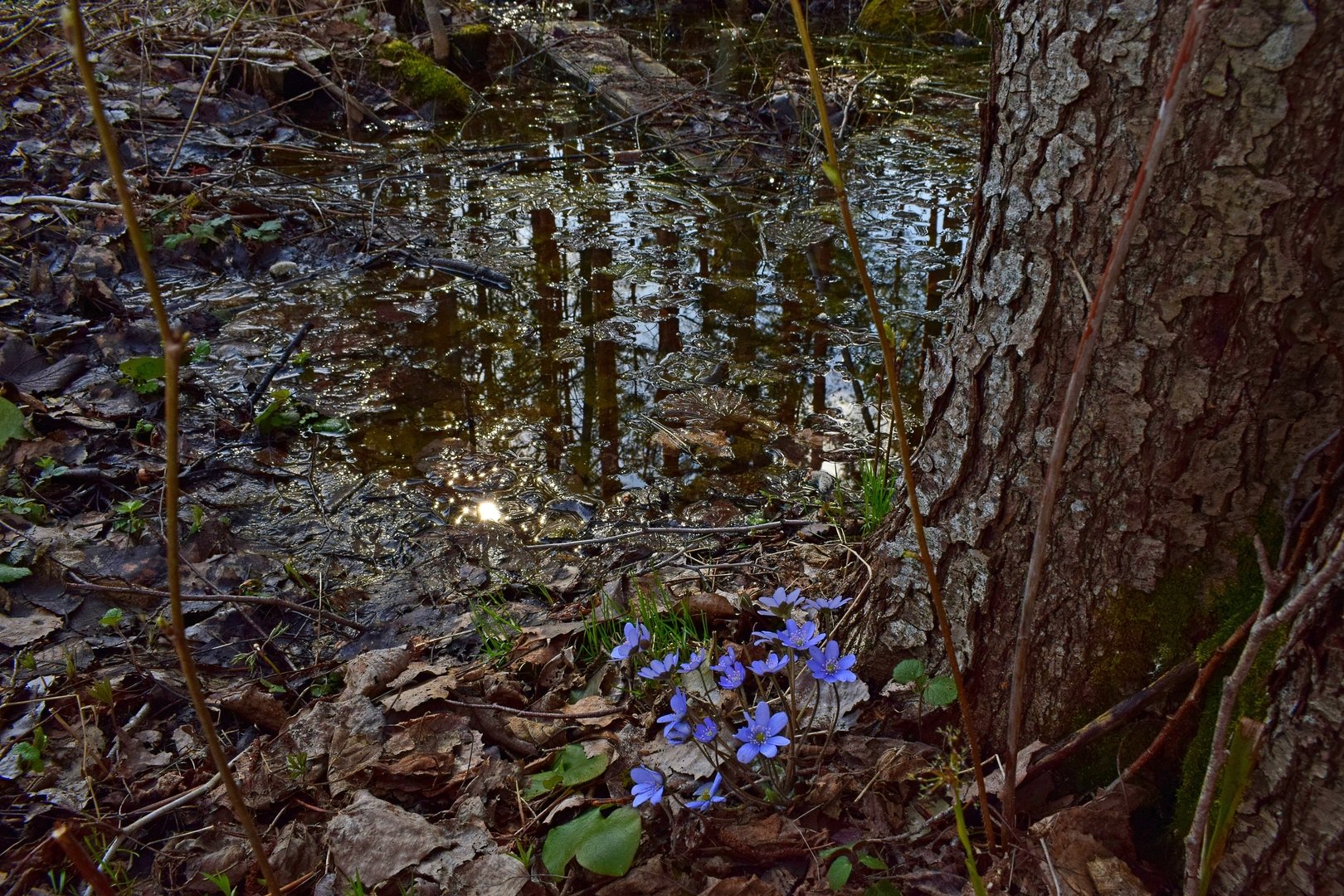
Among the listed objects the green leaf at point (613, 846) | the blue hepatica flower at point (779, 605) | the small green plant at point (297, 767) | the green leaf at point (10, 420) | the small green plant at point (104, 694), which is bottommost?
the small green plant at point (104, 694)

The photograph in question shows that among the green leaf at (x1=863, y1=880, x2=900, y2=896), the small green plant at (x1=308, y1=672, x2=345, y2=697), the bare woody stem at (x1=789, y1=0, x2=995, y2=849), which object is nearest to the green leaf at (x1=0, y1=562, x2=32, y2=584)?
the small green plant at (x1=308, y1=672, x2=345, y2=697)

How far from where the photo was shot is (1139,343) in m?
1.34

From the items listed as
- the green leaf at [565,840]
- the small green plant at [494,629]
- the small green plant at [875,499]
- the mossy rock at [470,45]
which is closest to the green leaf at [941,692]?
the green leaf at [565,840]

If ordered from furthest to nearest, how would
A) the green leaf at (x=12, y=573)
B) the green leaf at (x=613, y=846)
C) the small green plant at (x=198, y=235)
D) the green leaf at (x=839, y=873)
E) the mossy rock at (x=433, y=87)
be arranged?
the mossy rock at (x=433, y=87)
the small green plant at (x=198, y=235)
the green leaf at (x=12, y=573)
the green leaf at (x=613, y=846)
the green leaf at (x=839, y=873)

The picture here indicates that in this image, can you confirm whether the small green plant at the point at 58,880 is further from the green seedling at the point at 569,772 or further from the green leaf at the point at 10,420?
the green leaf at the point at 10,420

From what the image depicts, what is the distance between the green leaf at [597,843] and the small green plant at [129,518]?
6.20 ft

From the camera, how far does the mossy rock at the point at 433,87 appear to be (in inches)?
277

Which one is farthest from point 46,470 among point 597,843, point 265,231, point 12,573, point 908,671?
point 908,671

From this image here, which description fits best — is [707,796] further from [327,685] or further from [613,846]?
[327,685]

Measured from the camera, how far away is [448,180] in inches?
229

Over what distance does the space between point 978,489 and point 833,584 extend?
80 centimetres

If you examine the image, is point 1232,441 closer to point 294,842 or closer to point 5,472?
point 294,842

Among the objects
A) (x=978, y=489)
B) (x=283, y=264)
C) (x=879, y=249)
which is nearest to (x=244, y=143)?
(x=283, y=264)

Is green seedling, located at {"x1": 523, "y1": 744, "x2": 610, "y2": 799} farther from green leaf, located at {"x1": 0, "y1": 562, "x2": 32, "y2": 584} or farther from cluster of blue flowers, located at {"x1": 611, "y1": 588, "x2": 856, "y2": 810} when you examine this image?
green leaf, located at {"x1": 0, "y1": 562, "x2": 32, "y2": 584}
